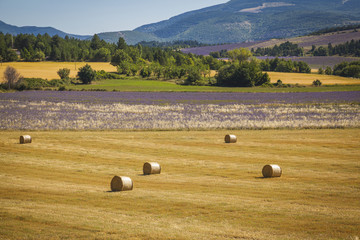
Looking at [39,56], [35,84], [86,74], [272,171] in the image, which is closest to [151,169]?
[272,171]

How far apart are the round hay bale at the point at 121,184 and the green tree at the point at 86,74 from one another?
3539 inches

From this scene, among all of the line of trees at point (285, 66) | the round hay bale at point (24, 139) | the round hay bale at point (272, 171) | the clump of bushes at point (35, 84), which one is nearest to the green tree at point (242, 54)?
the line of trees at point (285, 66)

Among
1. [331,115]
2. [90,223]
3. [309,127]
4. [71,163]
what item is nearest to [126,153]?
[71,163]

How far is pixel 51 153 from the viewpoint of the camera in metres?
23.8

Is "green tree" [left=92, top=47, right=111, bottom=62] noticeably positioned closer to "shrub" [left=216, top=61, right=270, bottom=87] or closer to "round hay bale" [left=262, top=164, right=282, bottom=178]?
"shrub" [left=216, top=61, right=270, bottom=87]

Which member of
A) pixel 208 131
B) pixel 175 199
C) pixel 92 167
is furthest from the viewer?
pixel 208 131

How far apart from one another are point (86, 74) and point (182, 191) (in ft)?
297

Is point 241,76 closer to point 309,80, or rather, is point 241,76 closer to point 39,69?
point 309,80

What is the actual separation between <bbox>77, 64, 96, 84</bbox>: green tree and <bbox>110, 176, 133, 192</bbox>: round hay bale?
89903 millimetres

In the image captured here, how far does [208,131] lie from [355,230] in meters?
23.7

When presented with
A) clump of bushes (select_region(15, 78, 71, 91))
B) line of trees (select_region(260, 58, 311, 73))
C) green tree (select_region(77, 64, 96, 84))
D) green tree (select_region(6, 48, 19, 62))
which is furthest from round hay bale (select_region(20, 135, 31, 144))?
green tree (select_region(6, 48, 19, 62))

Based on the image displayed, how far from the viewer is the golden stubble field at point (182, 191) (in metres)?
11.4

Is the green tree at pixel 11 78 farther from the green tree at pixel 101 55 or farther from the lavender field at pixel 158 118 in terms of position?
the green tree at pixel 101 55

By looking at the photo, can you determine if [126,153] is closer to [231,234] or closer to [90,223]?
[90,223]
